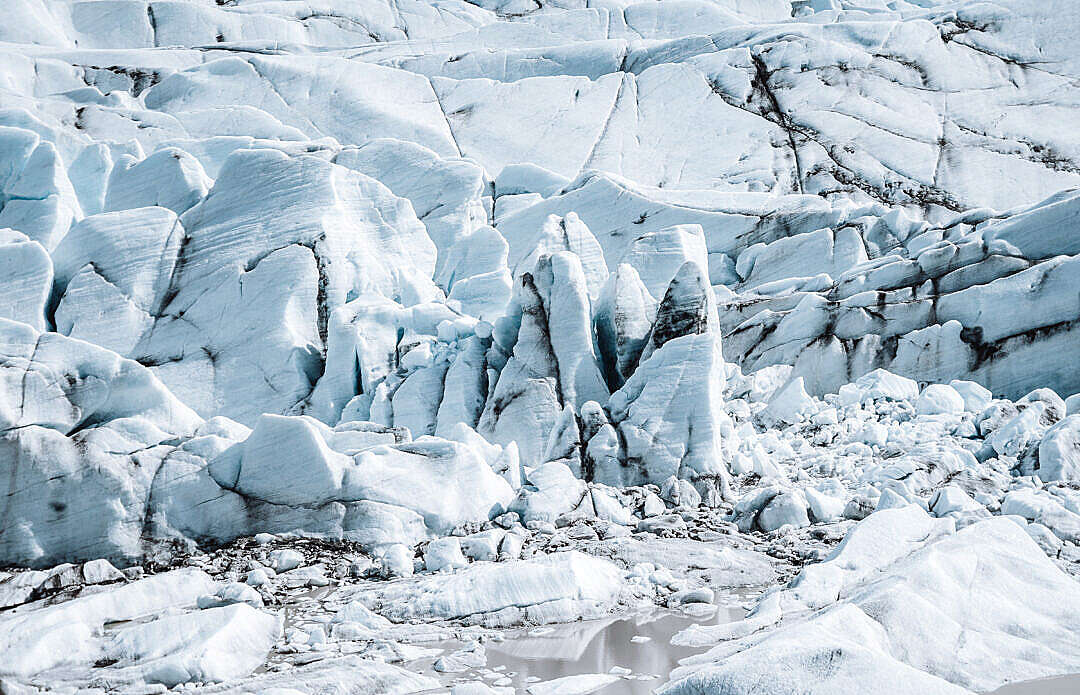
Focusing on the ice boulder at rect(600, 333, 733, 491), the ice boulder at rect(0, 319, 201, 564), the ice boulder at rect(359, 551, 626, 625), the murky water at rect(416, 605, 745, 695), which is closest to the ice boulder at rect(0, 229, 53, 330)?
the ice boulder at rect(0, 319, 201, 564)

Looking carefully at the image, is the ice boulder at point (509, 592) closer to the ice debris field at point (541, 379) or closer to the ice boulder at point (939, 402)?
the ice debris field at point (541, 379)

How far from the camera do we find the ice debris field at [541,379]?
5.70 m

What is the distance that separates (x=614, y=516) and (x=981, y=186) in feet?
50.7

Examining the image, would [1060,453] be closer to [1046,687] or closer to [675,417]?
[675,417]

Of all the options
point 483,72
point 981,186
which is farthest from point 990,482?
point 483,72

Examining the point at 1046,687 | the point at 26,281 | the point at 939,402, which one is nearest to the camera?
the point at 1046,687

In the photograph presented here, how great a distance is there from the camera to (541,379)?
10.8 meters

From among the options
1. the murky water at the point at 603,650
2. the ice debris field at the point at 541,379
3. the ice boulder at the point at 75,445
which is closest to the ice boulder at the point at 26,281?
the ice debris field at the point at 541,379

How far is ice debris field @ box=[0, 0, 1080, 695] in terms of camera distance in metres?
5.70

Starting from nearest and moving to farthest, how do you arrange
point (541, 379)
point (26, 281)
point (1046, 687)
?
point (1046, 687)
point (541, 379)
point (26, 281)

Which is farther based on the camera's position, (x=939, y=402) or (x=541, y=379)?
(x=939, y=402)

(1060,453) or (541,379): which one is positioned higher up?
(1060,453)

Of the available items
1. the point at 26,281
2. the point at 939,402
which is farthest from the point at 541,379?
the point at 26,281

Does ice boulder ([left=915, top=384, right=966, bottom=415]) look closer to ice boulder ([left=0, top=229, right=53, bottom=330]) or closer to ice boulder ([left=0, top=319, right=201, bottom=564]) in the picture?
ice boulder ([left=0, top=319, right=201, bottom=564])
